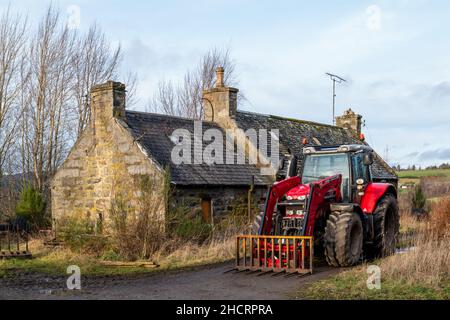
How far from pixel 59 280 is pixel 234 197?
841 centimetres

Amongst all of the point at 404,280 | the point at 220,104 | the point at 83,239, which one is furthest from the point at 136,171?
the point at 404,280

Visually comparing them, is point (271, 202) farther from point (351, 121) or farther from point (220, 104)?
point (351, 121)

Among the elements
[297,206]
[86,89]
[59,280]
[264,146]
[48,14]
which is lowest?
[59,280]

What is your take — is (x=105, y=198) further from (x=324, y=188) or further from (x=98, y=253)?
(x=324, y=188)

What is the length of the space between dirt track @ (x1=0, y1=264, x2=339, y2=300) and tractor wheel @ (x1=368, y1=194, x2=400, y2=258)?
1.85 metres

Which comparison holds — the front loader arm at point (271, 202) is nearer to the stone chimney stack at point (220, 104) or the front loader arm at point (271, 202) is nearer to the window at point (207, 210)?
the window at point (207, 210)

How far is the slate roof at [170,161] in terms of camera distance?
17297 millimetres

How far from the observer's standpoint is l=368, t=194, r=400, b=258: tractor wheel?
12.8 m

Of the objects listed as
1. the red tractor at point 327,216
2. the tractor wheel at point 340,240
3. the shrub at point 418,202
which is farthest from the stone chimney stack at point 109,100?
the shrub at point 418,202

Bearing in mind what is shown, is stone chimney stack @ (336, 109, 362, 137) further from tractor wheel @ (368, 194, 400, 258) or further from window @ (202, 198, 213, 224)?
tractor wheel @ (368, 194, 400, 258)

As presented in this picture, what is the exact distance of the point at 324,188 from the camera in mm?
12000

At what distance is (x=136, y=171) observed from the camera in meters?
17.2

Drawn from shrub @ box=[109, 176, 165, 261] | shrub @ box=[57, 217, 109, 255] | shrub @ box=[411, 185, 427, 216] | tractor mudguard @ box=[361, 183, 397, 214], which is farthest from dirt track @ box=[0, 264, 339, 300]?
shrub @ box=[411, 185, 427, 216]

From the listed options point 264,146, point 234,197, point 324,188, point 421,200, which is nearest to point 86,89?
point 264,146
